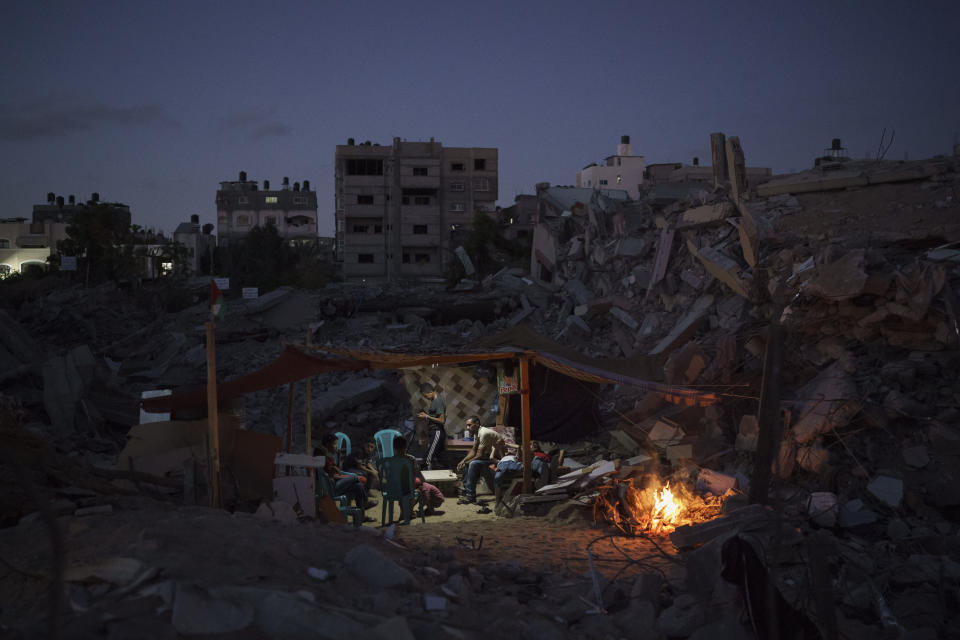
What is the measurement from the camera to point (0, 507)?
19.2 ft

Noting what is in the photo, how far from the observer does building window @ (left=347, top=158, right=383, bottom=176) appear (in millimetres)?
43844

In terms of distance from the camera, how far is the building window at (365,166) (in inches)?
1726

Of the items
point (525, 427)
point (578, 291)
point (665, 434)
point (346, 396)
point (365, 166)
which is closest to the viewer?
point (525, 427)

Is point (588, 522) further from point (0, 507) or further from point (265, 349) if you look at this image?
point (265, 349)

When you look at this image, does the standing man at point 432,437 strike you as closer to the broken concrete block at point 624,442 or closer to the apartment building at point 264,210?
the broken concrete block at point 624,442

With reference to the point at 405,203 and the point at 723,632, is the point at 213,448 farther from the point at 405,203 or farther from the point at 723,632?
the point at 405,203

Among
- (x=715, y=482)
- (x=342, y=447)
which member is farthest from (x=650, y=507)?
(x=342, y=447)

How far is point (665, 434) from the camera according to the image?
36.9 feet

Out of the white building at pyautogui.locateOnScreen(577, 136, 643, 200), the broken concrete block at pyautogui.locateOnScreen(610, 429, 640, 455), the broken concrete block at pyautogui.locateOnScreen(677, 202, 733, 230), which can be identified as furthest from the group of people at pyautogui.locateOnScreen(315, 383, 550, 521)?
the white building at pyautogui.locateOnScreen(577, 136, 643, 200)

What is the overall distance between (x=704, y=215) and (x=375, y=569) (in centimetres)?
1299

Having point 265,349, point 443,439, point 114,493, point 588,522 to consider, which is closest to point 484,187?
point 265,349

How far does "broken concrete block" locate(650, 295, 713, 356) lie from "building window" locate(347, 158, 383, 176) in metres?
32.4

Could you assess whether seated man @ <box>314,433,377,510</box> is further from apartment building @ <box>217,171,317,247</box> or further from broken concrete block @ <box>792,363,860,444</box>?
apartment building @ <box>217,171,317,247</box>

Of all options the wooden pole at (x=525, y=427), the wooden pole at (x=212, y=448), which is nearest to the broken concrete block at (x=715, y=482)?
the wooden pole at (x=525, y=427)
